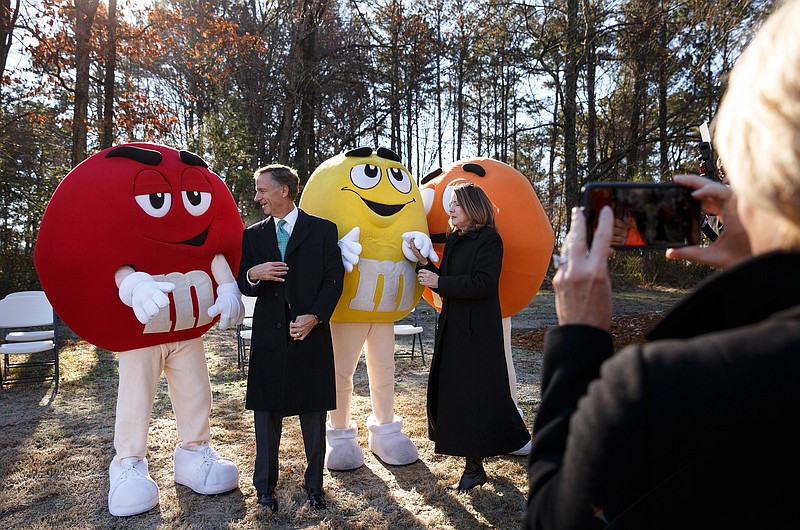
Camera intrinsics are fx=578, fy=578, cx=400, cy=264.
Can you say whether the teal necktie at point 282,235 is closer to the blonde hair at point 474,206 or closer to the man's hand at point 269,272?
the man's hand at point 269,272

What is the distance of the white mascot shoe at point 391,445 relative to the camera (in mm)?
4234

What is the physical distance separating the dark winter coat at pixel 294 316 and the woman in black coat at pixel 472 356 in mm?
714

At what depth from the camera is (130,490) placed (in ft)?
11.4

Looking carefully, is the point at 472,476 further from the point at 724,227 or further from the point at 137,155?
the point at 137,155

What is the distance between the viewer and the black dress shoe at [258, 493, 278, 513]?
11.5ft

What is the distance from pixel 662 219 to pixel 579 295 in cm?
36

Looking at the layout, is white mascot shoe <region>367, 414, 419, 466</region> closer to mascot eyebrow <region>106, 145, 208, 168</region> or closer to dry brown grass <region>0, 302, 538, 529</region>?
dry brown grass <region>0, 302, 538, 529</region>

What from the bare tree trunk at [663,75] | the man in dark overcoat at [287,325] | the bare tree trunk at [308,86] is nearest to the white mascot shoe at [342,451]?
the man in dark overcoat at [287,325]

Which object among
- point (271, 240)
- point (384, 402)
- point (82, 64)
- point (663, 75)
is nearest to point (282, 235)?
point (271, 240)

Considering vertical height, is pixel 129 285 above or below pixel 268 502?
above

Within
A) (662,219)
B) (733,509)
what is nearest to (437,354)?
(662,219)

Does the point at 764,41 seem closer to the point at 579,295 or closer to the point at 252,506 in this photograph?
the point at 579,295

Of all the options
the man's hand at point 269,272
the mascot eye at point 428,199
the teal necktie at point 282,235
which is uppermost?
the mascot eye at point 428,199

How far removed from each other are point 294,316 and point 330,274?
36cm
